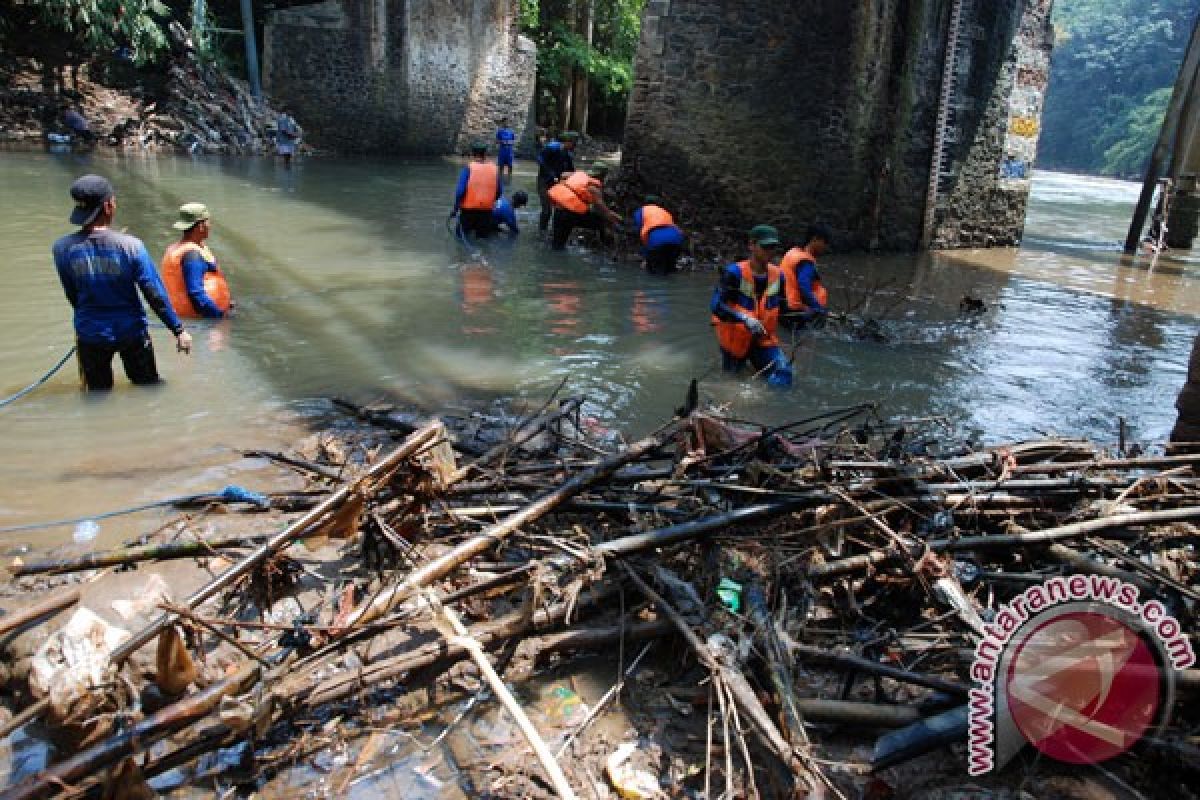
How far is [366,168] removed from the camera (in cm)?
1962

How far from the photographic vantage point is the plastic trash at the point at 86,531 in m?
4.09

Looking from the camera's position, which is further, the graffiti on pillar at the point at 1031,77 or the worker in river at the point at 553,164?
the graffiti on pillar at the point at 1031,77

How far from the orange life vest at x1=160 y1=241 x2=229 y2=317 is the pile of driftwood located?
362cm

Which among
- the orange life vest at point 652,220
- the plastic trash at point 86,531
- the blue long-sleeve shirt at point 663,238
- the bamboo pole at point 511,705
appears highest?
the orange life vest at point 652,220

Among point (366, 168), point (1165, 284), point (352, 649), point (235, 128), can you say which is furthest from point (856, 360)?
point (235, 128)

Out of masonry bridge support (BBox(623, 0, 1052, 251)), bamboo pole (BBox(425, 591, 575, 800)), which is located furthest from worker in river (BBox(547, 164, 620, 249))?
bamboo pole (BBox(425, 591, 575, 800))

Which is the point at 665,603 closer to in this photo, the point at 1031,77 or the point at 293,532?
the point at 293,532

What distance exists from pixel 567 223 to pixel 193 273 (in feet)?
19.4

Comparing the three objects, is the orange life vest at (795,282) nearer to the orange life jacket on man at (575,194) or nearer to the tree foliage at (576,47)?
the orange life jacket on man at (575,194)

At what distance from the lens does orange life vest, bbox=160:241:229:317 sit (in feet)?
22.4

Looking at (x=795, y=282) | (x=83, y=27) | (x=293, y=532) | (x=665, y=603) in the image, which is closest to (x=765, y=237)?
(x=795, y=282)

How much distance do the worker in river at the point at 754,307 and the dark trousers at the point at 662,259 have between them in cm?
426

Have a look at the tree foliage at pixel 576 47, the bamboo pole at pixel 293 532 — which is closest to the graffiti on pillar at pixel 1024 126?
Answer: the bamboo pole at pixel 293 532

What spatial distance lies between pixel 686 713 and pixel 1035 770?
110 centimetres
